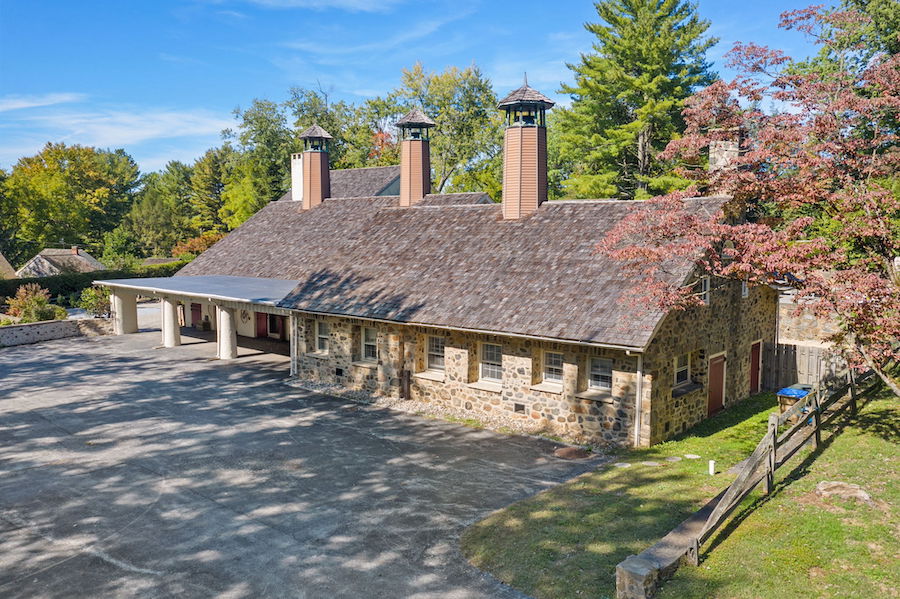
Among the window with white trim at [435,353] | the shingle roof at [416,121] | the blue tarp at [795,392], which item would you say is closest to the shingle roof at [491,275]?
the window with white trim at [435,353]

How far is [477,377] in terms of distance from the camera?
18406 mm

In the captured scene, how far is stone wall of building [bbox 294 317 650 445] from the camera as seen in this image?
15.5 metres

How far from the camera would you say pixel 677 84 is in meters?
37.7

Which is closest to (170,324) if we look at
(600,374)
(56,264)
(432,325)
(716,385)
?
(432,325)

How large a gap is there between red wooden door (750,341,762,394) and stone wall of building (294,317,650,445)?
311 inches

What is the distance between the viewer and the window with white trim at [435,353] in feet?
63.8

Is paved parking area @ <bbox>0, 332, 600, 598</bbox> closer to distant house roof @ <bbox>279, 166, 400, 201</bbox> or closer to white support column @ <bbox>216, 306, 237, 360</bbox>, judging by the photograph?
white support column @ <bbox>216, 306, 237, 360</bbox>

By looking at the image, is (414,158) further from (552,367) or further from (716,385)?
(716,385)

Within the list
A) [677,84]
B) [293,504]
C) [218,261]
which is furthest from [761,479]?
[677,84]

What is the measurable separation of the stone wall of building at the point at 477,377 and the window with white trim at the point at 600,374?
0.53 ft

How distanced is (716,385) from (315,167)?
23043 millimetres

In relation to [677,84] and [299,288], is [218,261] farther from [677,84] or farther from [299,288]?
[677,84]

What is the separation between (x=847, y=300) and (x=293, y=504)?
33.9ft

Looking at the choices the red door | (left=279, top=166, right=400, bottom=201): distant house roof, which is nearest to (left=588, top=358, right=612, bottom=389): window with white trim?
the red door
